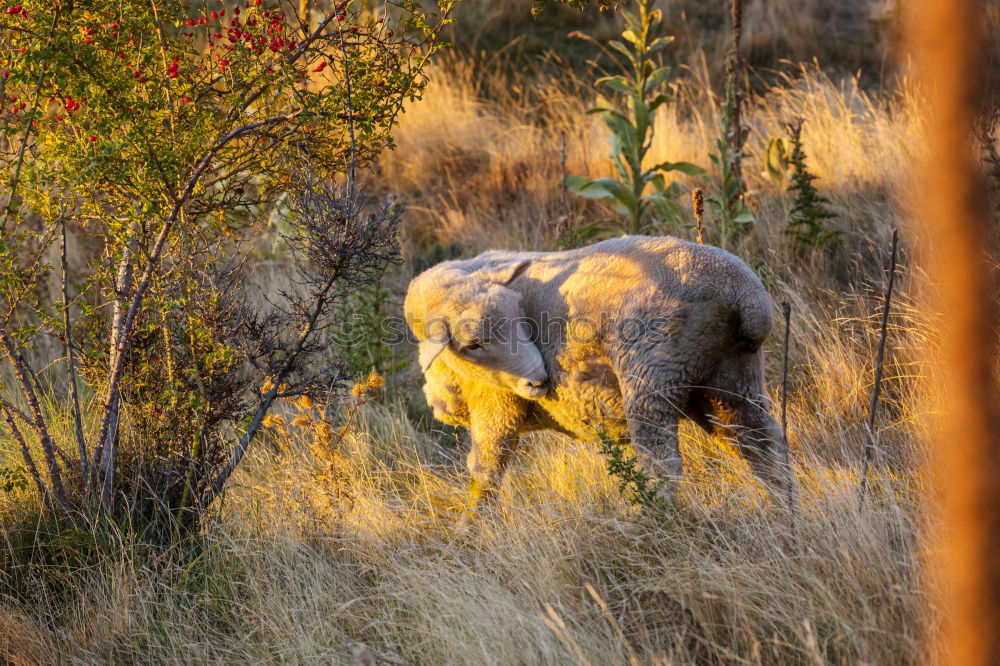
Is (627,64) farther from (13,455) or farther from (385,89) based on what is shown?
(13,455)

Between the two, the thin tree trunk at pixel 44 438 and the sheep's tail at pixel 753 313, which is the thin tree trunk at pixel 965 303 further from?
the thin tree trunk at pixel 44 438

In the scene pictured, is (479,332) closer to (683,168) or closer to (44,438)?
(44,438)

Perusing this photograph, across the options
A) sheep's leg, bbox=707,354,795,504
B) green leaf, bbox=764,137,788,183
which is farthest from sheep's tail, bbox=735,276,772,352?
green leaf, bbox=764,137,788,183

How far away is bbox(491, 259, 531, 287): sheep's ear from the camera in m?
3.18

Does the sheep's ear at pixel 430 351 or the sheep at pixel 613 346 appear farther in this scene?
the sheep's ear at pixel 430 351

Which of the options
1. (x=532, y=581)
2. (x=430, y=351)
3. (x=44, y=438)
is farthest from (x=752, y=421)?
(x=44, y=438)

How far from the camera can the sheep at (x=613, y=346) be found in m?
2.79

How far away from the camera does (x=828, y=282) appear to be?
5.27 metres

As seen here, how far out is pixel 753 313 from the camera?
2734mm

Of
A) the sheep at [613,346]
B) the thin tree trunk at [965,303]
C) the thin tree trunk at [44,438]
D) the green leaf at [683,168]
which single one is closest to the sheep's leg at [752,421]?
the sheep at [613,346]

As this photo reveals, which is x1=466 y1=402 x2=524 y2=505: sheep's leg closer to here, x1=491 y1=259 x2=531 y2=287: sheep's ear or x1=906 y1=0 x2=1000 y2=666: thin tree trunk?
x1=491 y1=259 x2=531 y2=287: sheep's ear

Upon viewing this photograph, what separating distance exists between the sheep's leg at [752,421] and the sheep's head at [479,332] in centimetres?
60

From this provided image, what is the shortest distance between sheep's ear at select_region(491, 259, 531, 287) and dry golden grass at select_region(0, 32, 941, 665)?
839mm

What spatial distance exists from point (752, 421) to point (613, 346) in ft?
1.80
